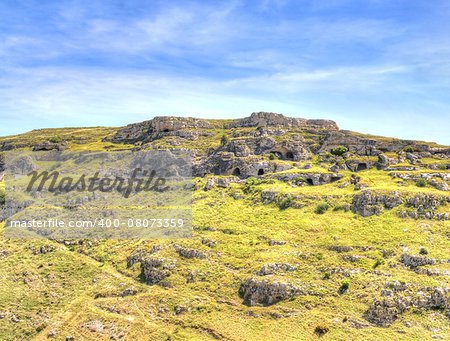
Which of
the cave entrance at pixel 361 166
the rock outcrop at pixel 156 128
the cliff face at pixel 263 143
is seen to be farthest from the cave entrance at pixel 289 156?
the rock outcrop at pixel 156 128

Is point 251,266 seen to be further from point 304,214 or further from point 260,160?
point 260,160

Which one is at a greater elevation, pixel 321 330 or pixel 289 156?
pixel 289 156

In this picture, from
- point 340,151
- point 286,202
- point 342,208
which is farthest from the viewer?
point 340,151

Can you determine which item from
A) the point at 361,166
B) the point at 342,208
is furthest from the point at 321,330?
the point at 361,166

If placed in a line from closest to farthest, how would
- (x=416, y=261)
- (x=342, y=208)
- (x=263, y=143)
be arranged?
(x=416, y=261) → (x=342, y=208) → (x=263, y=143)

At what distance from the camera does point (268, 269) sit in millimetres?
62844

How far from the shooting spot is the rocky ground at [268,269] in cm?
5528

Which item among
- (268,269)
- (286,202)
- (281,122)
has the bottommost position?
(268,269)

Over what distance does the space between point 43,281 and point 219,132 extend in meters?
81.9

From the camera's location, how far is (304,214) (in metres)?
78.2

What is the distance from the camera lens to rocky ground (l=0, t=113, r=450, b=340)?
55281 mm

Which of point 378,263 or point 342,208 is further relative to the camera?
point 342,208

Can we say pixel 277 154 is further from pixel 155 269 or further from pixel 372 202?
pixel 155 269

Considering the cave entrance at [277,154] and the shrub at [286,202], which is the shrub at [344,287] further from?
the cave entrance at [277,154]
